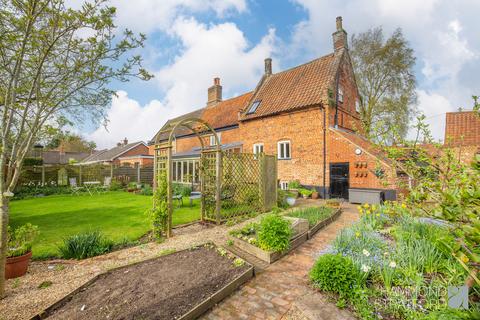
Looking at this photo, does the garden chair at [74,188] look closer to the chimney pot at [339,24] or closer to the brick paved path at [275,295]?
the brick paved path at [275,295]

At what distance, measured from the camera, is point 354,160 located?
1144 cm

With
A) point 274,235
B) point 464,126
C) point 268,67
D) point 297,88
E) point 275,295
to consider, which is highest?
point 268,67

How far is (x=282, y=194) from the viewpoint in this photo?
10711 mm

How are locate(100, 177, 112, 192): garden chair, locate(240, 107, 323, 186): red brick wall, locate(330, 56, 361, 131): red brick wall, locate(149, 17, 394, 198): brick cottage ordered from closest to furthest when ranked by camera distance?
locate(149, 17, 394, 198): brick cottage → locate(240, 107, 323, 186): red brick wall → locate(330, 56, 361, 131): red brick wall → locate(100, 177, 112, 192): garden chair

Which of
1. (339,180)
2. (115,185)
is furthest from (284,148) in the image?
(115,185)

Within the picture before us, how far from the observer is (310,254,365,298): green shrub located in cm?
311

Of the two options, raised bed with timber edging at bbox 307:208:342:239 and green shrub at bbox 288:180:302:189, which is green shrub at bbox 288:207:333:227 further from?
green shrub at bbox 288:180:302:189

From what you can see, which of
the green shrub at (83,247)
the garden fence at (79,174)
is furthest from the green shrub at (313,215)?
the garden fence at (79,174)

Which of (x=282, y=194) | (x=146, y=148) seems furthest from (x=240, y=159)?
(x=146, y=148)

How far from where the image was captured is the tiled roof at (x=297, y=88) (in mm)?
13576

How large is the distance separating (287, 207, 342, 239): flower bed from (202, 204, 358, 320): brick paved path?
1.47m

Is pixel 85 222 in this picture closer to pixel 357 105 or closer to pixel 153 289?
pixel 153 289

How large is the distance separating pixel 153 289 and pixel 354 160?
10955mm

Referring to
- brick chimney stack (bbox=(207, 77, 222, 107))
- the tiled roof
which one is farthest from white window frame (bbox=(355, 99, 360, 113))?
brick chimney stack (bbox=(207, 77, 222, 107))
